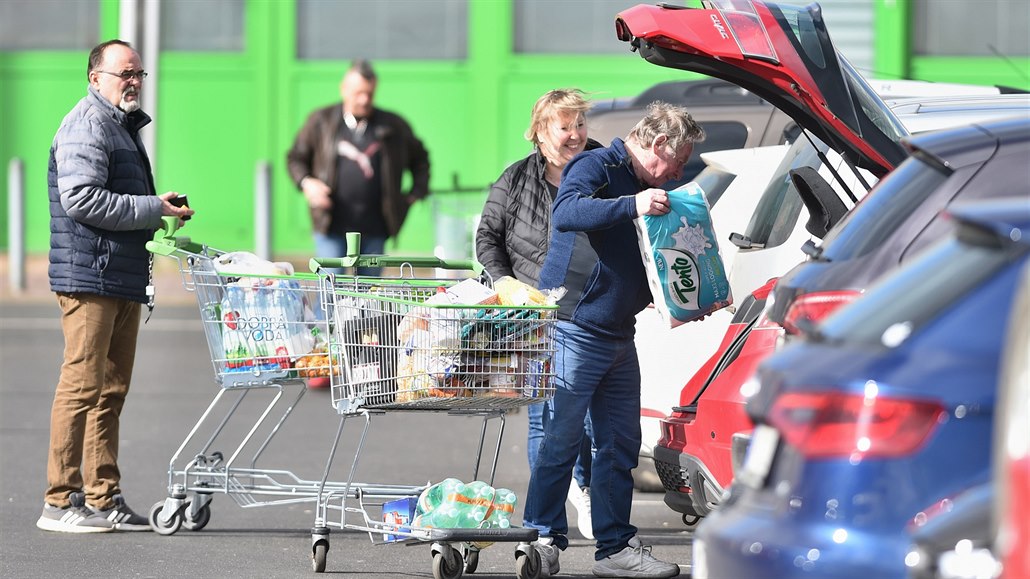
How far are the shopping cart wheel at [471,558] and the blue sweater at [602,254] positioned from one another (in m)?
0.97

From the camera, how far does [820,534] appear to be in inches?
131

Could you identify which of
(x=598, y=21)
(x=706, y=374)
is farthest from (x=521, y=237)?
(x=598, y=21)

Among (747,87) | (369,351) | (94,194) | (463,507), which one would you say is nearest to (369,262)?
(369,351)

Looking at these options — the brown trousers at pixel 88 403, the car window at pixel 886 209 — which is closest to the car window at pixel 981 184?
the car window at pixel 886 209

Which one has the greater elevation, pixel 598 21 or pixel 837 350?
pixel 598 21

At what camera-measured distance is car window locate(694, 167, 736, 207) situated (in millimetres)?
7751

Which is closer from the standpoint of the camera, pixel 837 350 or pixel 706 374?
pixel 837 350

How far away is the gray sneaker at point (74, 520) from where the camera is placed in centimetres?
715

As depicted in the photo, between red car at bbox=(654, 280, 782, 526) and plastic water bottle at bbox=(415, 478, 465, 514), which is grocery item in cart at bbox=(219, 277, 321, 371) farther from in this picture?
red car at bbox=(654, 280, 782, 526)

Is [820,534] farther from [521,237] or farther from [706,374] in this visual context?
[521,237]

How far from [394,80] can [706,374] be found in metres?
13.5

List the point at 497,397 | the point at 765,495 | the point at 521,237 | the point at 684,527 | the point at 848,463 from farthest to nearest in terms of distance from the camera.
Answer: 1. the point at 684,527
2. the point at 521,237
3. the point at 497,397
4. the point at 765,495
5. the point at 848,463

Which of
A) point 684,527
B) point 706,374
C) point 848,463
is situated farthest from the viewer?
point 684,527

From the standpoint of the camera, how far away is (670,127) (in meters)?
5.94
